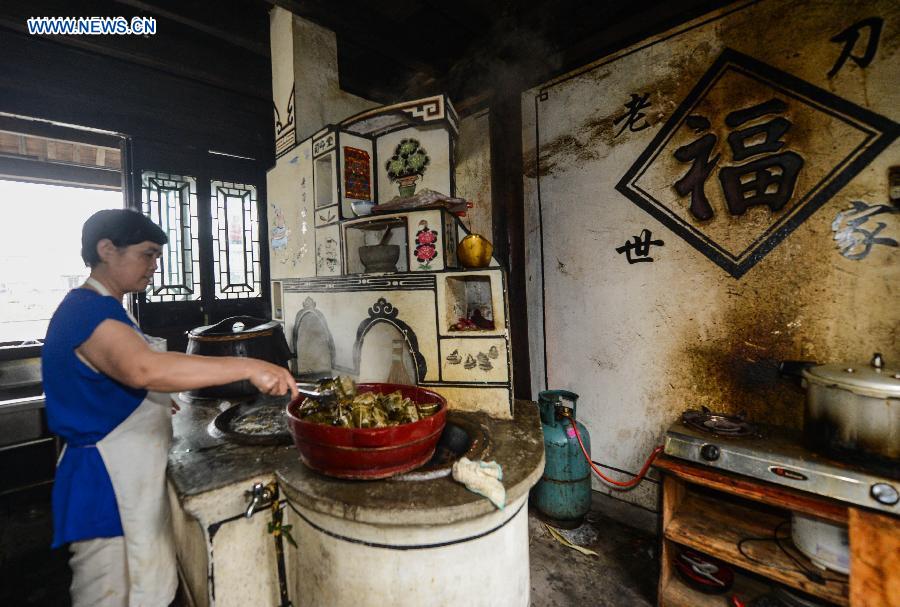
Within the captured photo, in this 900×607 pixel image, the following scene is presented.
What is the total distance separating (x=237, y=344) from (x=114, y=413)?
1227 millimetres

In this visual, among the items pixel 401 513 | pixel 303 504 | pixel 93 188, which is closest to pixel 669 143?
pixel 401 513

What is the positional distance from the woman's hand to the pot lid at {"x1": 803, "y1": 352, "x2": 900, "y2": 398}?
3039mm

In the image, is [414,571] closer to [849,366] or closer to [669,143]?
[849,366]

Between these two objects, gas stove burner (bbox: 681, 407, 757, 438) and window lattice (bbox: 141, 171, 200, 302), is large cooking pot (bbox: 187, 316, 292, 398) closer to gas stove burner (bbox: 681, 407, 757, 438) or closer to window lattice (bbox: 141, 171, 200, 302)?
window lattice (bbox: 141, 171, 200, 302)

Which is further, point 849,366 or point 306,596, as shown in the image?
point 849,366

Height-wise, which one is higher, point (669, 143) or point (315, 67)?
point (315, 67)

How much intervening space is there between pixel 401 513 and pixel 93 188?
23.2 ft

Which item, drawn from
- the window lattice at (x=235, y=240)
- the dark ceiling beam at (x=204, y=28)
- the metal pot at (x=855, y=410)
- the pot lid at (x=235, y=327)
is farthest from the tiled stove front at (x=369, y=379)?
the metal pot at (x=855, y=410)

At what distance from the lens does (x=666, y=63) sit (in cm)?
342

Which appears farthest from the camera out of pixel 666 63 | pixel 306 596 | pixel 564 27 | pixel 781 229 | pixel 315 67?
pixel 315 67

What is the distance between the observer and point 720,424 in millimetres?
2807

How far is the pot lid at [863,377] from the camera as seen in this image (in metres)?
1.99

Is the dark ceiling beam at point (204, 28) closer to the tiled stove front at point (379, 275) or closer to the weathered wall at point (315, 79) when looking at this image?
the weathered wall at point (315, 79)

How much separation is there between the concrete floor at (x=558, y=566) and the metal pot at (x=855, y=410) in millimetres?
1833
